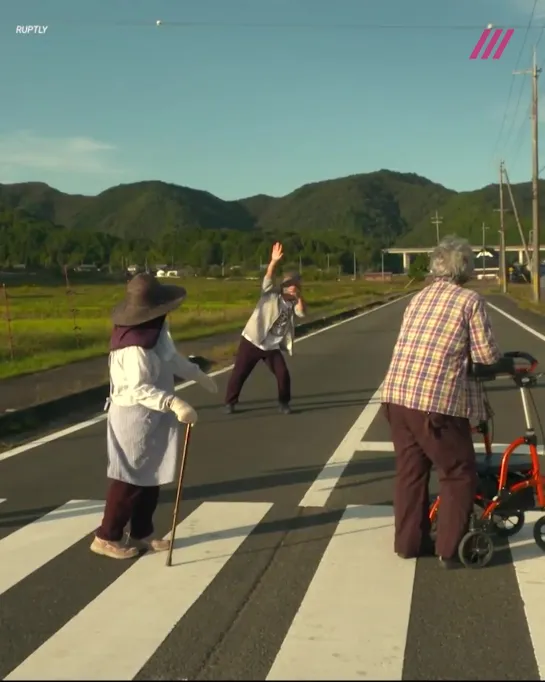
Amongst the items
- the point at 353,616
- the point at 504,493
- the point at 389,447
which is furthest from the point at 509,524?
the point at 389,447

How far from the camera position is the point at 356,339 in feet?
82.1

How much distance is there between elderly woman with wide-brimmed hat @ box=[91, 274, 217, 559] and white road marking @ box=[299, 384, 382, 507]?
160 centimetres

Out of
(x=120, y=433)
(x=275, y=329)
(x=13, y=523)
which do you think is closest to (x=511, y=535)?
(x=120, y=433)

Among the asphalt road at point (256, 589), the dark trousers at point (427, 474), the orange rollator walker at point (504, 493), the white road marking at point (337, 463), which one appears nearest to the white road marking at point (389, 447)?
the white road marking at point (337, 463)

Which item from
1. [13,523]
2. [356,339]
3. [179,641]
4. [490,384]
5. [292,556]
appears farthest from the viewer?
[356,339]

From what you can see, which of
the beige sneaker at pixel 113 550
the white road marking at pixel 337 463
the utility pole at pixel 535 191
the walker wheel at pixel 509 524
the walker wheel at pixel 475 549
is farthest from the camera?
the utility pole at pixel 535 191

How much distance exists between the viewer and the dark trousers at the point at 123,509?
5508mm

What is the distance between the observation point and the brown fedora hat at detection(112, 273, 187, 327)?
5363mm

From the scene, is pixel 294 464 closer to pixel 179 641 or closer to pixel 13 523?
pixel 13 523

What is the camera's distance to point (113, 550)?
18.1ft

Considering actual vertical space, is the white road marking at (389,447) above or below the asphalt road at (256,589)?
below

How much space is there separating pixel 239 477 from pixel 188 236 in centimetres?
19129

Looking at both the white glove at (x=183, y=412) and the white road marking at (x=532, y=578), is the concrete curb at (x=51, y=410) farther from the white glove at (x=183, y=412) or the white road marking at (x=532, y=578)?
the white road marking at (x=532, y=578)

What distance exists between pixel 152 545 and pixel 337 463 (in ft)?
9.76
